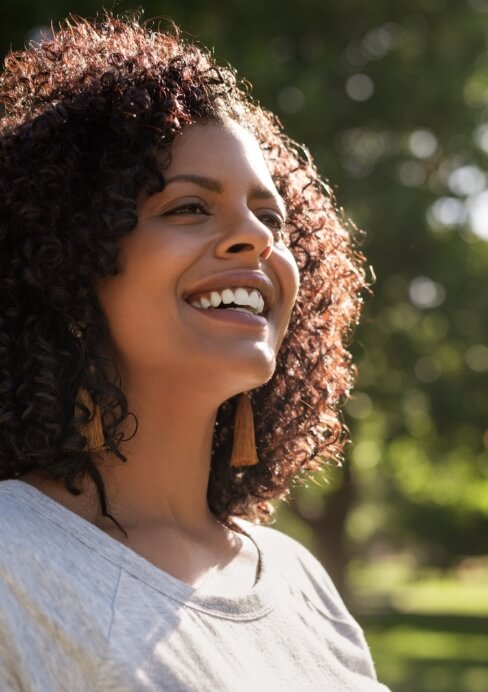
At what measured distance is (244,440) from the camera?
2.46m

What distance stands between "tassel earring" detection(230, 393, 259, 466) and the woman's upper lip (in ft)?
1.40

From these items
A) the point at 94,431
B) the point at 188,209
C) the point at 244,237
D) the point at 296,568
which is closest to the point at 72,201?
the point at 188,209

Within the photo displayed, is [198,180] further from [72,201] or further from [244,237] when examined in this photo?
[72,201]

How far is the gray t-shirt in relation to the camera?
169cm

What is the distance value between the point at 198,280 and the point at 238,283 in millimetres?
92

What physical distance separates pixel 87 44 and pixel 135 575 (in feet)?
3.78

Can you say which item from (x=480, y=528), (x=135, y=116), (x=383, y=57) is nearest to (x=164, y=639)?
(x=135, y=116)

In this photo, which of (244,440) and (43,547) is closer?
(43,547)

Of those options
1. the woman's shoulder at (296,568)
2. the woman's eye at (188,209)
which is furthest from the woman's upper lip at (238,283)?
the woman's shoulder at (296,568)

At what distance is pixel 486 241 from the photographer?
39.3ft

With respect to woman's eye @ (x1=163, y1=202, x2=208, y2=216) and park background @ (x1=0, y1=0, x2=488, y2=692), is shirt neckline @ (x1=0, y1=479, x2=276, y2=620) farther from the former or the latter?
park background @ (x1=0, y1=0, x2=488, y2=692)

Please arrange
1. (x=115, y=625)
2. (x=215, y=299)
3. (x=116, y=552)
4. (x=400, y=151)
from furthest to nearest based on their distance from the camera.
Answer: (x=400, y=151), (x=215, y=299), (x=116, y=552), (x=115, y=625)

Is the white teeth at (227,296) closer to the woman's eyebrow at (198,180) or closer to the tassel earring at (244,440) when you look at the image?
the woman's eyebrow at (198,180)

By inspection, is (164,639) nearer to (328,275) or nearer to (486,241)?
(328,275)
